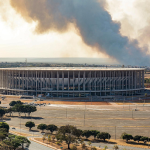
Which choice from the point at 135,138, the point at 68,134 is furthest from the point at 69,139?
the point at 135,138

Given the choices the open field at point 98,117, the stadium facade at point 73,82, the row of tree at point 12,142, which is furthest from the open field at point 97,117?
the stadium facade at point 73,82

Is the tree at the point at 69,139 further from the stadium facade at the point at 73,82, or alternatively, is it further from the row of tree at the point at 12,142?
the stadium facade at the point at 73,82

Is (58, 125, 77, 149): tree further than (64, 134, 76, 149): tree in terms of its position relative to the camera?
Yes

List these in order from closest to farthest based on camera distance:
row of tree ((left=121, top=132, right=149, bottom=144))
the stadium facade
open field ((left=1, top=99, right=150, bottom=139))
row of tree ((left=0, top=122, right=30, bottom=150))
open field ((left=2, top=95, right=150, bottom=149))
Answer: row of tree ((left=0, top=122, right=30, bottom=150)) → row of tree ((left=121, top=132, right=149, bottom=144)) → open field ((left=2, top=95, right=150, bottom=149)) → open field ((left=1, top=99, right=150, bottom=139)) → the stadium facade

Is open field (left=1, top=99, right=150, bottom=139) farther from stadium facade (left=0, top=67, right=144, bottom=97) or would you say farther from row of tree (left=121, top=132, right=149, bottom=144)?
stadium facade (left=0, top=67, right=144, bottom=97)

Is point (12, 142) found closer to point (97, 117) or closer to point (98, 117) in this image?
point (97, 117)

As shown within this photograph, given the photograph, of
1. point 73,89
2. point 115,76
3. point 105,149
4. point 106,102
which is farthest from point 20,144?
point 115,76

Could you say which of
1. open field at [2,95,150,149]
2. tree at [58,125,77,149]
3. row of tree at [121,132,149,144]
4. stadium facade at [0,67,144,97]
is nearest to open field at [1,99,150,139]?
open field at [2,95,150,149]

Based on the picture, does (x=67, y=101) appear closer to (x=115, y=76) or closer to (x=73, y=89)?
(x=73, y=89)
